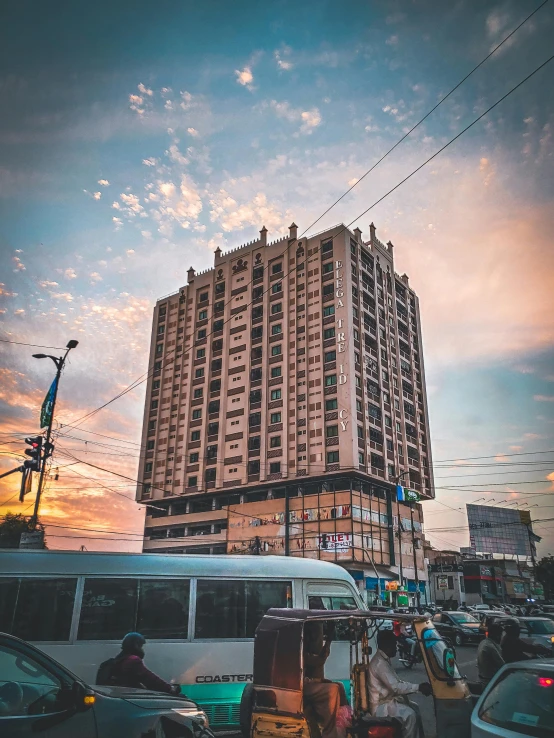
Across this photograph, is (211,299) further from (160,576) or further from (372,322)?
(160,576)

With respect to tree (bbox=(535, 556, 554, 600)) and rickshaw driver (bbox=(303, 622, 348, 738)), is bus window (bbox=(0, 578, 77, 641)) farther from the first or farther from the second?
tree (bbox=(535, 556, 554, 600))

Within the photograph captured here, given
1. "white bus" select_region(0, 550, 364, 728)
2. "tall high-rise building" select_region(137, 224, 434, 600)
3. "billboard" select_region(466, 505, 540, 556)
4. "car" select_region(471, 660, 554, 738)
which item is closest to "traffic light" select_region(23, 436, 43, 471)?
"white bus" select_region(0, 550, 364, 728)

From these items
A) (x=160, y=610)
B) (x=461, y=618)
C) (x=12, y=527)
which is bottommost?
(x=461, y=618)

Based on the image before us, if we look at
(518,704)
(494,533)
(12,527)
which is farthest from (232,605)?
(494,533)

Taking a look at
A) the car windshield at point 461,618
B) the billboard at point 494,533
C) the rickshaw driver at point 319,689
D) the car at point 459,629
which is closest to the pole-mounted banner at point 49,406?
the rickshaw driver at point 319,689

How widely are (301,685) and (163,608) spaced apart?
12.3ft

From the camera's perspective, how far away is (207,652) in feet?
27.8

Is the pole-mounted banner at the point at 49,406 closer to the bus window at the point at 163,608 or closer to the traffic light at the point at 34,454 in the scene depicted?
the traffic light at the point at 34,454

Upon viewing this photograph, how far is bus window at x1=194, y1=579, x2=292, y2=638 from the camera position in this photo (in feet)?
28.5

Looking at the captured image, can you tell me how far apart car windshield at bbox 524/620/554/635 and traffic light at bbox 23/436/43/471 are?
51.6 feet

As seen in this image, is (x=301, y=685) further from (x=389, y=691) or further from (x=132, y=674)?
(x=132, y=674)

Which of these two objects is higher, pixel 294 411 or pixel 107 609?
pixel 294 411

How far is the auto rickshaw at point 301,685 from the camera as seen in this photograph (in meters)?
5.40

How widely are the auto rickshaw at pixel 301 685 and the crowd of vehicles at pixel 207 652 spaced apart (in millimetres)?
13
